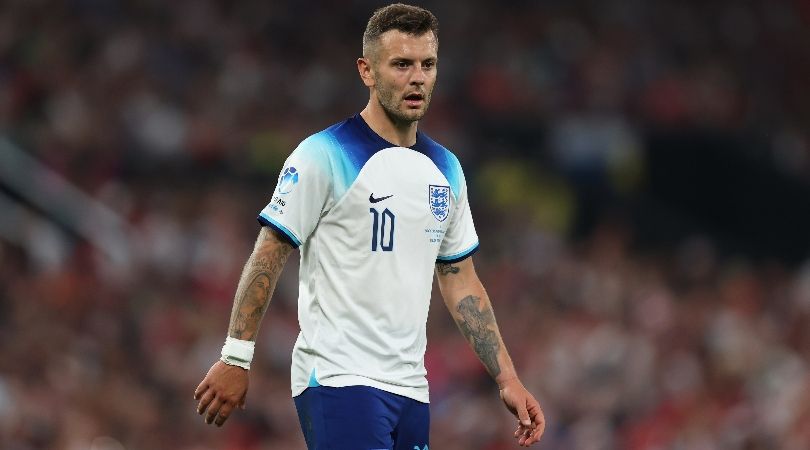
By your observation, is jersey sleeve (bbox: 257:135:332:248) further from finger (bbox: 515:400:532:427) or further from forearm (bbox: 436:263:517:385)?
finger (bbox: 515:400:532:427)

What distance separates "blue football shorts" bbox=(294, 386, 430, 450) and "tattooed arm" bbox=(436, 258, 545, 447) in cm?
50

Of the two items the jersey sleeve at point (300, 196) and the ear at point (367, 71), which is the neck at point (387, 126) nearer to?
the ear at point (367, 71)

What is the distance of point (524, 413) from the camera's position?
221 inches

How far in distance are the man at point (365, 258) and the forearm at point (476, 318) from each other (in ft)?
1.14

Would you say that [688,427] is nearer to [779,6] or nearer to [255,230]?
[255,230]

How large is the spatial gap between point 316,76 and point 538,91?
2.42 meters

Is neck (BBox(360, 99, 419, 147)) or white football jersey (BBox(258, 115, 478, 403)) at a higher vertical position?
neck (BBox(360, 99, 419, 147))

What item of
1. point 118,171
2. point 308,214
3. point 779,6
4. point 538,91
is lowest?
point 308,214

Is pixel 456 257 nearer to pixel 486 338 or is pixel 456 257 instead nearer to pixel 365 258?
pixel 486 338

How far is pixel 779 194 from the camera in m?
16.1

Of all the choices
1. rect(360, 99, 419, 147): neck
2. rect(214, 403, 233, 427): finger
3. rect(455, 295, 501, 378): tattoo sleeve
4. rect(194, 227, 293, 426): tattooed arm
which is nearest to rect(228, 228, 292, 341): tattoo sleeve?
rect(194, 227, 293, 426): tattooed arm

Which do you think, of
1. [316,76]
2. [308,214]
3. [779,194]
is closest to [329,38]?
[316,76]

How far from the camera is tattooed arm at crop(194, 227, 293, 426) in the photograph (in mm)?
5023

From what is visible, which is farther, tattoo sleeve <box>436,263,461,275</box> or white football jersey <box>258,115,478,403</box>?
tattoo sleeve <box>436,263,461,275</box>
